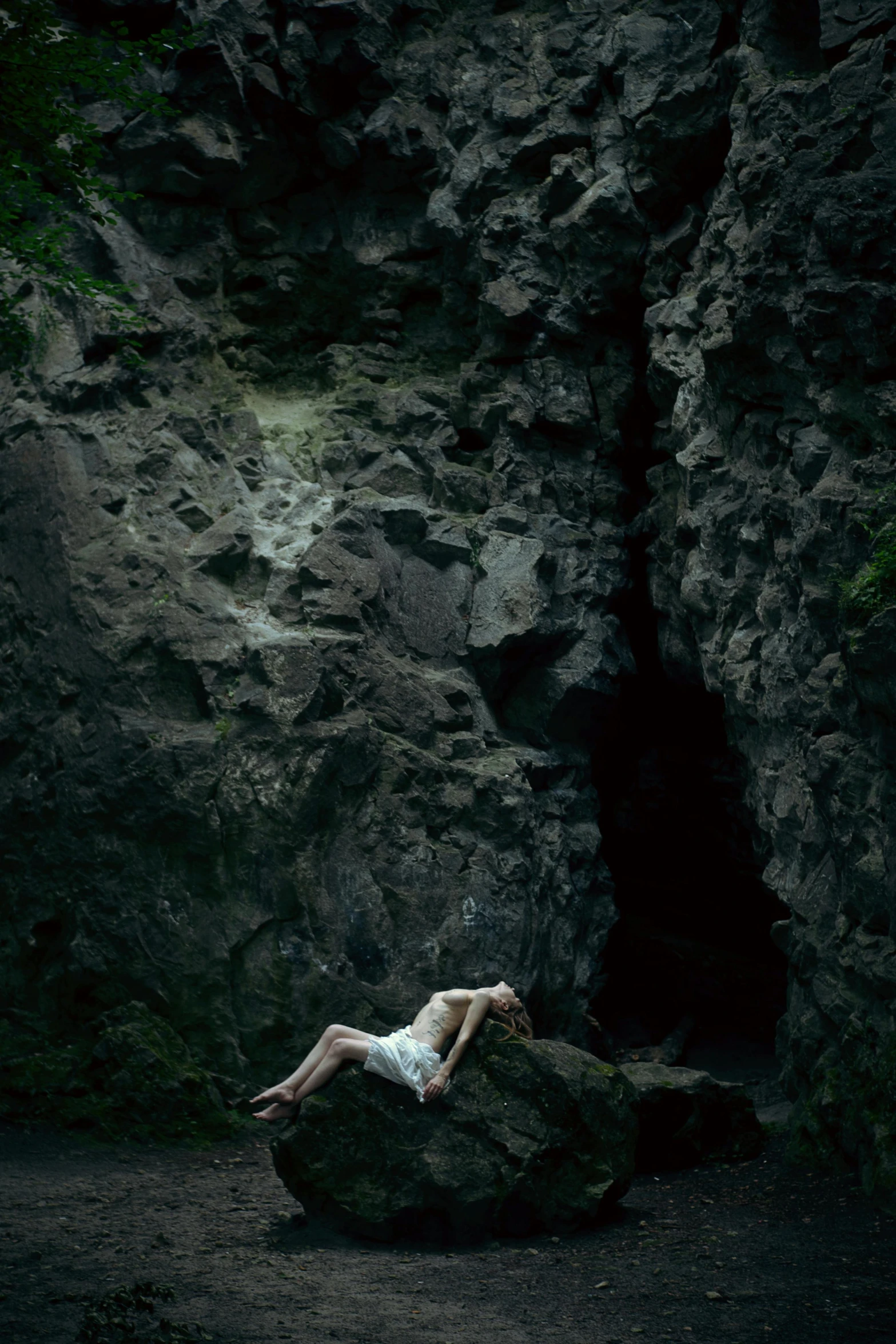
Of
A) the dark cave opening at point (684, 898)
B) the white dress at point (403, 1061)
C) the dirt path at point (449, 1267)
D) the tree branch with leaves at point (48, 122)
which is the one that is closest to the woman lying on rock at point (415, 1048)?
the white dress at point (403, 1061)

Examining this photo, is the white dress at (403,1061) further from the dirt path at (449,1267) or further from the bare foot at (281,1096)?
the dirt path at (449,1267)

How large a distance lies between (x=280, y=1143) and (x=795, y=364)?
833cm

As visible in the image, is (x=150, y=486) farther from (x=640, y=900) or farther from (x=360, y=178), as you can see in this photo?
(x=640, y=900)

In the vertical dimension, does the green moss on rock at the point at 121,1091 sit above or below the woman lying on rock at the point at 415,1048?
below

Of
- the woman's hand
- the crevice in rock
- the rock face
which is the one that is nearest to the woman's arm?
the woman's hand

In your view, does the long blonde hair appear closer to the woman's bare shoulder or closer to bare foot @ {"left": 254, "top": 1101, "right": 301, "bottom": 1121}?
the woman's bare shoulder

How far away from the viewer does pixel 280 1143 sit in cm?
760

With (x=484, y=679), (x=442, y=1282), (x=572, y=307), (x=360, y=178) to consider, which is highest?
(x=360, y=178)

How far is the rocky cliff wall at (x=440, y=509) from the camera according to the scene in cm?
1022

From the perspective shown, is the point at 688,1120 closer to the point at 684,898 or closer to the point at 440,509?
the point at 440,509

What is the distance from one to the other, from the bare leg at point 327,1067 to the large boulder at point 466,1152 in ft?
0.28

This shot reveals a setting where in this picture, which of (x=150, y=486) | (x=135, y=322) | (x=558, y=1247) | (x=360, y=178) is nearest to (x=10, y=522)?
(x=150, y=486)

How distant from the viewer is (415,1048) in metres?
7.55

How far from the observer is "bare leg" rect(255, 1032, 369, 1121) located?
24.6 ft
